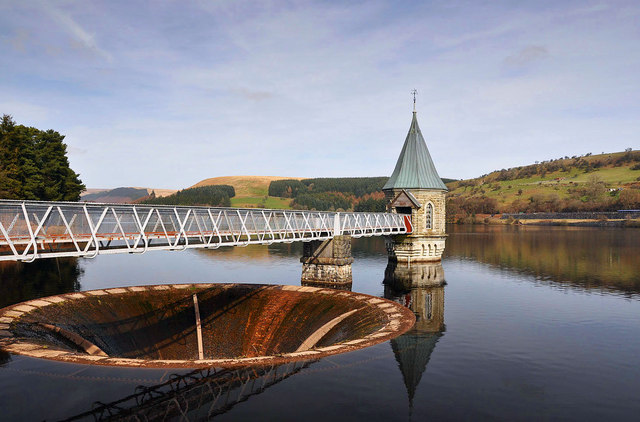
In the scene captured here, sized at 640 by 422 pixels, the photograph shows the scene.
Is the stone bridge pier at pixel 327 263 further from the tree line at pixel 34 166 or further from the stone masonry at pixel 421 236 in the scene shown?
the tree line at pixel 34 166

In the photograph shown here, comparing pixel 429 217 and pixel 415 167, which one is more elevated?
pixel 415 167

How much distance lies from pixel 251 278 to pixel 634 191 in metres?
159

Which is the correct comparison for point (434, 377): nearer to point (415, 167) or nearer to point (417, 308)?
point (417, 308)

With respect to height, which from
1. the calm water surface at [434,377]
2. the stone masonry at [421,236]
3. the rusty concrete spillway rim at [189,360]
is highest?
the stone masonry at [421,236]

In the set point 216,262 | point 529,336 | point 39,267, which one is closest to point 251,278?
point 216,262

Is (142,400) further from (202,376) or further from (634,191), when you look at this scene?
(634,191)

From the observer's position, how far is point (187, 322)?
1328 inches

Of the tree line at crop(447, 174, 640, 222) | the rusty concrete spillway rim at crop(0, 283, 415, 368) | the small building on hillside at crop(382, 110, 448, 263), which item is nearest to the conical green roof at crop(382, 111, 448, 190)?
the small building on hillside at crop(382, 110, 448, 263)

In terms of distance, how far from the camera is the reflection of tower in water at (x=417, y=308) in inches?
899

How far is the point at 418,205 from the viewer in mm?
60781

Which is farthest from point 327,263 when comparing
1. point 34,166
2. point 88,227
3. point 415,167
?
point 34,166

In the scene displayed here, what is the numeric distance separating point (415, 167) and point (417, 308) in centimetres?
2814

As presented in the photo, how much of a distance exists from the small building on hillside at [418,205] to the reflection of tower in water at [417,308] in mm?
1799

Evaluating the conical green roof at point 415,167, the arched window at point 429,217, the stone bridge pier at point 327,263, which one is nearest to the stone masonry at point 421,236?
the arched window at point 429,217
